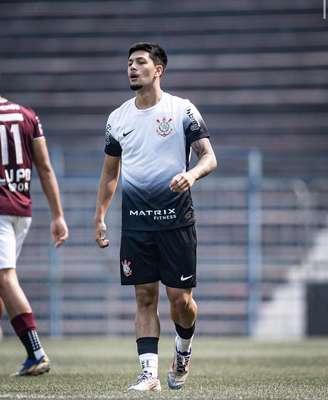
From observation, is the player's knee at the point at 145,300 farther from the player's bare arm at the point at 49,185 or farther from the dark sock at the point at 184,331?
the player's bare arm at the point at 49,185

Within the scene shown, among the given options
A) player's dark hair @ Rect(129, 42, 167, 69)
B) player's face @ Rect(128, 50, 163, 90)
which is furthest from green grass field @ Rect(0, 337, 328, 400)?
player's dark hair @ Rect(129, 42, 167, 69)

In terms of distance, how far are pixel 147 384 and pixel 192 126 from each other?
48.9 inches

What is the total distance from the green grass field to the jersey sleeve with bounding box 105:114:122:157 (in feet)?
3.80

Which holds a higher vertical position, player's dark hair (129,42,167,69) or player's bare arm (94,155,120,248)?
player's dark hair (129,42,167,69)

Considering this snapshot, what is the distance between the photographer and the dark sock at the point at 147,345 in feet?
19.9

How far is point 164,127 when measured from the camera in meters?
6.09

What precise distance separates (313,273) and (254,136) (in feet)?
7.40

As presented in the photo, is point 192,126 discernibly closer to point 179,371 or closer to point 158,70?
point 158,70

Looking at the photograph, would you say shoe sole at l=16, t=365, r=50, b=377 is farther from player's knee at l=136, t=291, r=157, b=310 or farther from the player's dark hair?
the player's dark hair

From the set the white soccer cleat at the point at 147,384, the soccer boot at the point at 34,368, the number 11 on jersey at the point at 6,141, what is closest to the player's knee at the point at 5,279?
the soccer boot at the point at 34,368

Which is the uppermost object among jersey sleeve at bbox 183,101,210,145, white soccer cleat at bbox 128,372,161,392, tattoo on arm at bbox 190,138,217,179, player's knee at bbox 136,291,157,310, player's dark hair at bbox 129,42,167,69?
player's dark hair at bbox 129,42,167,69

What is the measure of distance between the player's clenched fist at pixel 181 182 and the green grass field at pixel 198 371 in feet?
2.99

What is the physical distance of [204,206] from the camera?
45.6 feet

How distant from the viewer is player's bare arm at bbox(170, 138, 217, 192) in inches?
223
